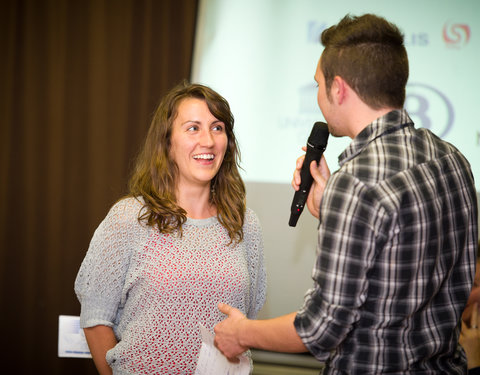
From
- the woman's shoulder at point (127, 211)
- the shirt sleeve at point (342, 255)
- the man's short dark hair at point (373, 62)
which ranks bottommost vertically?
the woman's shoulder at point (127, 211)

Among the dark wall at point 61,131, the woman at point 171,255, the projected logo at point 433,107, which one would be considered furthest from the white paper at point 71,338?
the projected logo at point 433,107

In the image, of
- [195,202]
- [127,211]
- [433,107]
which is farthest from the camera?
[433,107]

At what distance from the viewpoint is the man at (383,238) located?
1.16 meters

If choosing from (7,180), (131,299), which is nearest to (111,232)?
Result: (131,299)

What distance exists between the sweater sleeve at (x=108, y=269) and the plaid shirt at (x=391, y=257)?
79 cm

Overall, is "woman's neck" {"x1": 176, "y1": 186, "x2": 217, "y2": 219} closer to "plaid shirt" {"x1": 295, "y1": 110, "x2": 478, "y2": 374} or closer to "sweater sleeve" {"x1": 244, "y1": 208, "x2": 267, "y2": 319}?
"sweater sleeve" {"x1": 244, "y1": 208, "x2": 267, "y2": 319}

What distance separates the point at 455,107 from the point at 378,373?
258 cm

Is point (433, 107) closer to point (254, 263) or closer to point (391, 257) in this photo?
point (254, 263)

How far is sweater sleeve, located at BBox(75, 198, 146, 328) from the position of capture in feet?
5.81

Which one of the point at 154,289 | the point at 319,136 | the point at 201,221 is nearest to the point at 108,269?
the point at 154,289

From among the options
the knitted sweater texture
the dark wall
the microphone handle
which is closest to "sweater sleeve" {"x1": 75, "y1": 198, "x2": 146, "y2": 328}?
the knitted sweater texture

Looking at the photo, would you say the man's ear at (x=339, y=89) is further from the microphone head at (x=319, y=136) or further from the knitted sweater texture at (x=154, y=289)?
the knitted sweater texture at (x=154, y=289)

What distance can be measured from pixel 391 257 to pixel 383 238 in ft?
0.19

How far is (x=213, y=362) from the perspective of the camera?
5.27 ft
